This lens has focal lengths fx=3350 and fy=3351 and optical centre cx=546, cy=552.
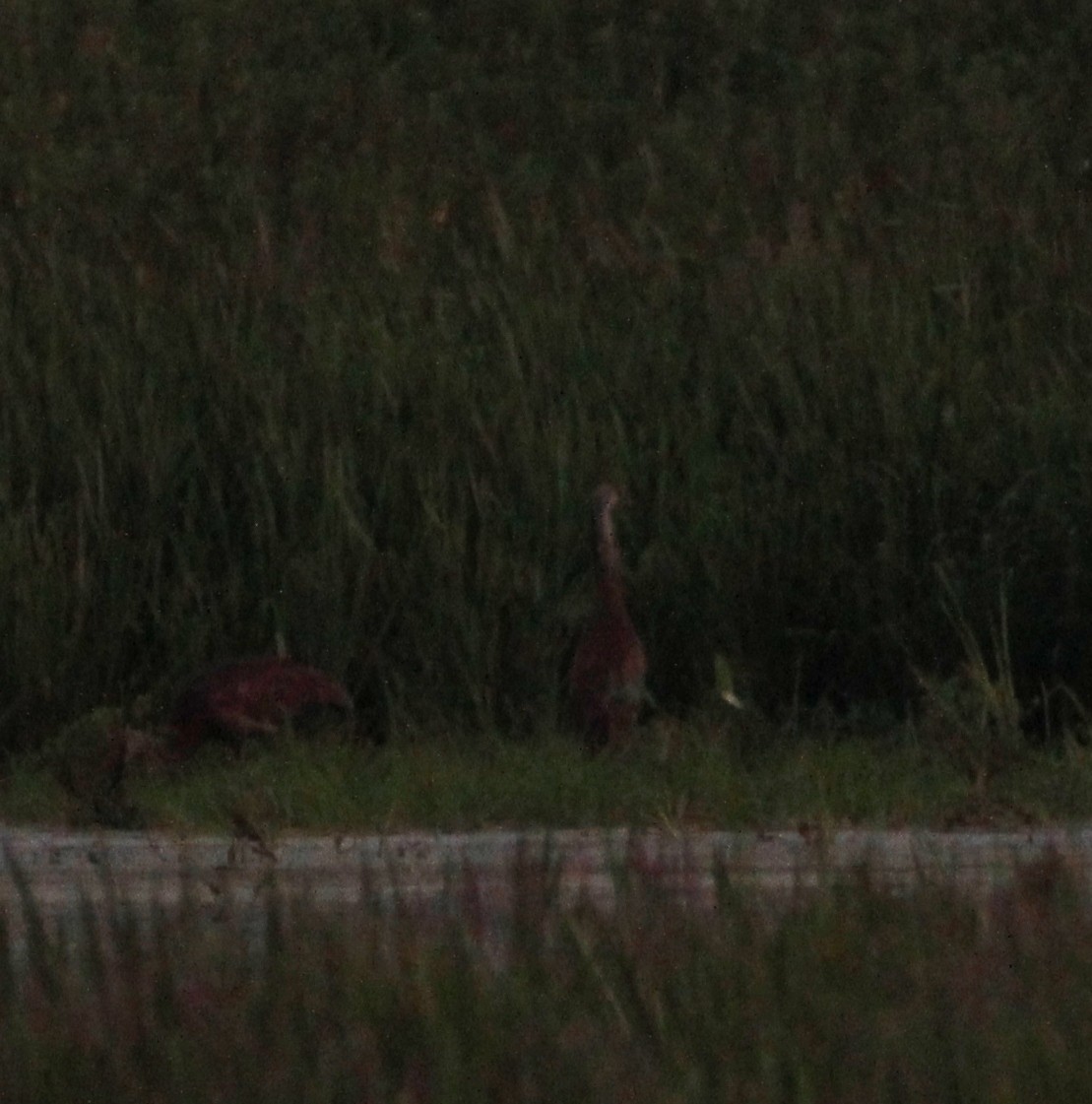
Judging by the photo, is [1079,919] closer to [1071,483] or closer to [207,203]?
[1071,483]

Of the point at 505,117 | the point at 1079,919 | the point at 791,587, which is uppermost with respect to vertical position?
the point at 1079,919

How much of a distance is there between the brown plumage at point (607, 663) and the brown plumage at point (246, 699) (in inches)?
30.1

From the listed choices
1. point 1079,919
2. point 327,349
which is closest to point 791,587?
point 327,349

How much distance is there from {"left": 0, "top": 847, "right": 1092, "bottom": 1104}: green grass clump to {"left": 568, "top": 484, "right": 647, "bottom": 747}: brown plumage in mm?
3775

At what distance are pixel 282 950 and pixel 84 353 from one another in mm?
6513

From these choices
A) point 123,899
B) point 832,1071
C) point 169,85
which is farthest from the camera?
point 169,85

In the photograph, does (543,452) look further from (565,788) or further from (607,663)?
(565,788)

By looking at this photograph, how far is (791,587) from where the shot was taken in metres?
11.4

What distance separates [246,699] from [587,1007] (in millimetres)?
4537

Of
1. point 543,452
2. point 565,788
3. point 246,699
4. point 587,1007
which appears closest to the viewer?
point 587,1007

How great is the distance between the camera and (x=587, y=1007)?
18.8ft

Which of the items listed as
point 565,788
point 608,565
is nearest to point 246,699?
point 608,565

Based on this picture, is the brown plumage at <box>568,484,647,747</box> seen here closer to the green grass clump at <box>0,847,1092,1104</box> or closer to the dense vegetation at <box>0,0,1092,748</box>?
the dense vegetation at <box>0,0,1092,748</box>

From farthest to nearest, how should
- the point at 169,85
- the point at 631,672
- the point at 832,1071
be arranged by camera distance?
the point at 169,85 → the point at 631,672 → the point at 832,1071
